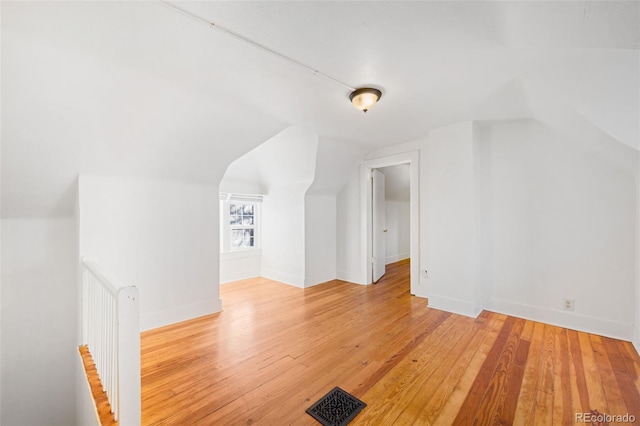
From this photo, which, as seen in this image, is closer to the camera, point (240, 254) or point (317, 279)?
point (317, 279)

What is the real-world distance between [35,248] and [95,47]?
210cm

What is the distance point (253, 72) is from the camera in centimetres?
195

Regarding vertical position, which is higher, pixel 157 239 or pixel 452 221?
pixel 452 221

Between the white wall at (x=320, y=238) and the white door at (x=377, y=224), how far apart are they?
0.74 meters

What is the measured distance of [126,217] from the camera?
8.80ft

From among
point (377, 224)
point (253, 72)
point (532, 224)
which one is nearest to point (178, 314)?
point (253, 72)

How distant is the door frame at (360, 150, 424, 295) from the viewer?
3816 millimetres

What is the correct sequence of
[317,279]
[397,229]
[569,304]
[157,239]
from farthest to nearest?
1. [397,229]
2. [317,279]
3. [157,239]
4. [569,304]

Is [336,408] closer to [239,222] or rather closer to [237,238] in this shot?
[237,238]

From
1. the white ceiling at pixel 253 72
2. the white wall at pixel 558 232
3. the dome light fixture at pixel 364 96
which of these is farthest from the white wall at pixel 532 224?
the dome light fixture at pixel 364 96

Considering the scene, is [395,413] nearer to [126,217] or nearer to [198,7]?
[198,7]

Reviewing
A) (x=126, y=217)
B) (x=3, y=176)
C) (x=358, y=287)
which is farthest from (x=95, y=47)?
(x=358, y=287)

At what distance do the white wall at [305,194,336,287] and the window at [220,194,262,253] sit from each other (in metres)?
1.24

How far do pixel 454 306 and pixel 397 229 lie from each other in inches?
131
